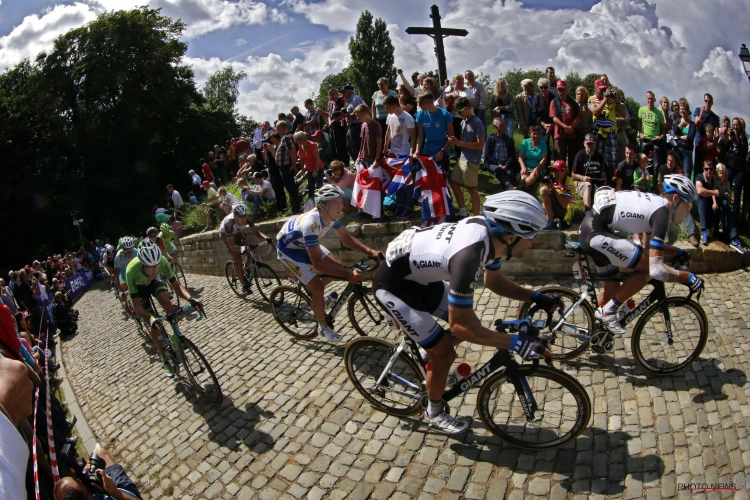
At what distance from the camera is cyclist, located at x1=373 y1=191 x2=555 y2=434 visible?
12.2 feet

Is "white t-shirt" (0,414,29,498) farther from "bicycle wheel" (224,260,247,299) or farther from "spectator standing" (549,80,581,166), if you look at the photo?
"spectator standing" (549,80,581,166)

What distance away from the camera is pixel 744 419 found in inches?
167

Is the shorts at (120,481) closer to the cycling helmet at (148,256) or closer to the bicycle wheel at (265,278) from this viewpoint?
the cycling helmet at (148,256)

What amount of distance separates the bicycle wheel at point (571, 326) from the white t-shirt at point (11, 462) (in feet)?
14.6

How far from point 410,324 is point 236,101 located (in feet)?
215

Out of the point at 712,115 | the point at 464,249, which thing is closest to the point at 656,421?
the point at 464,249

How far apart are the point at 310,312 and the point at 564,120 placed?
586 centimetres

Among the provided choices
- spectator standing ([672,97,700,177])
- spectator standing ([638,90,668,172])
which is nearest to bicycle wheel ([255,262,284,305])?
spectator standing ([638,90,668,172])

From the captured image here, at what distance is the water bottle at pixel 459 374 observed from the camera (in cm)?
443

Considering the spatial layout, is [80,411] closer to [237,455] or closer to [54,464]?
[237,455]

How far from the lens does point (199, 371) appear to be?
6430mm

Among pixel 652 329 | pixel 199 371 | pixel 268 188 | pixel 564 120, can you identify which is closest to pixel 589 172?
pixel 564 120

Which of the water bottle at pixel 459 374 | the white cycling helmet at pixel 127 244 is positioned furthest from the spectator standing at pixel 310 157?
the water bottle at pixel 459 374

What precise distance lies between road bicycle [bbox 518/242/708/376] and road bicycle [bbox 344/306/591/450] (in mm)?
747
